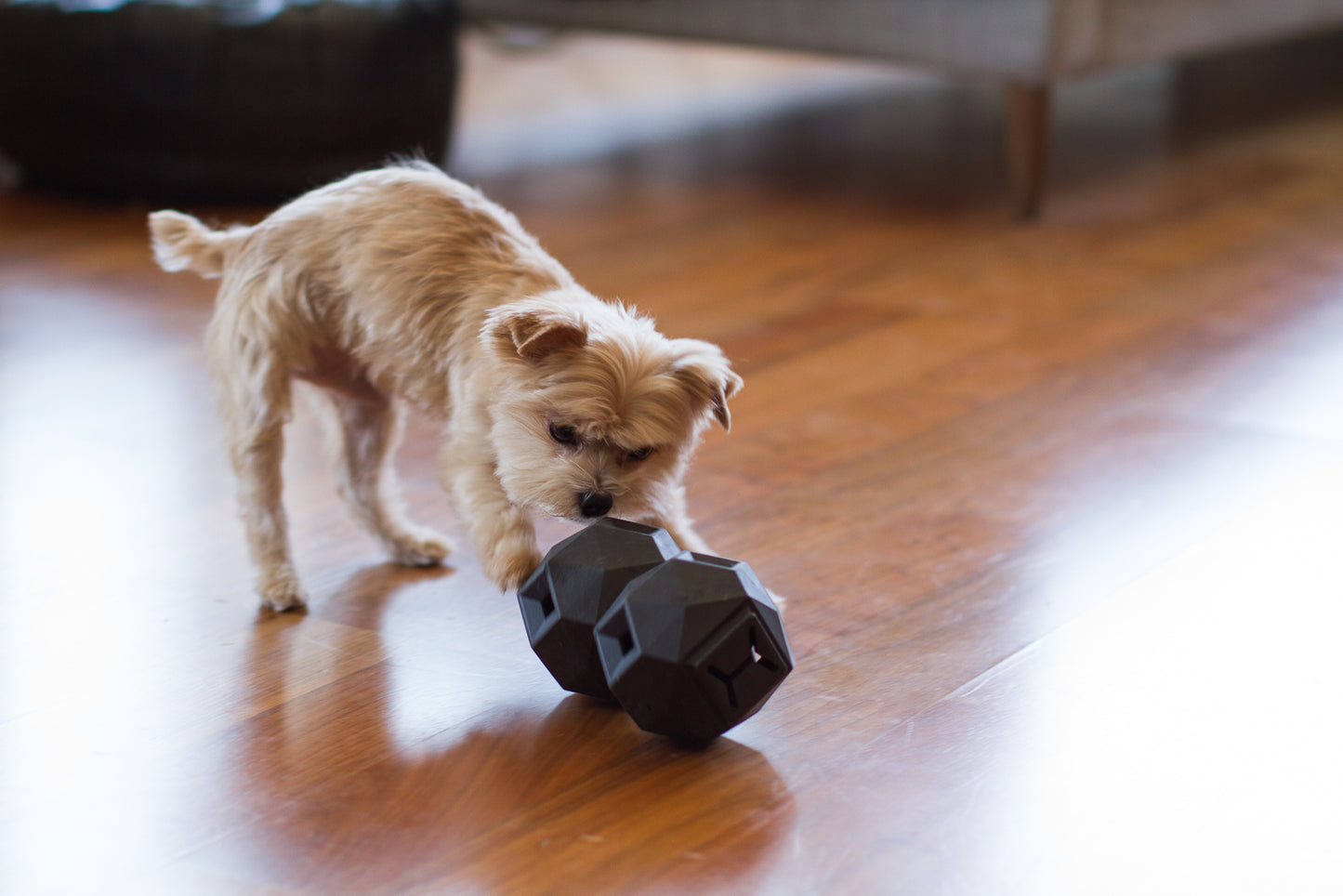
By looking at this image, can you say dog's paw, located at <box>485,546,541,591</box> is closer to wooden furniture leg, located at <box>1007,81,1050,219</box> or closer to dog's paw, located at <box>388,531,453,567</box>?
dog's paw, located at <box>388,531,453,567</box>

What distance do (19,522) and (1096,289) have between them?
251cm

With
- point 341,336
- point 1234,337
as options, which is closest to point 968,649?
point 341,336

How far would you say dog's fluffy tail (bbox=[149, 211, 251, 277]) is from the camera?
206 centimetres

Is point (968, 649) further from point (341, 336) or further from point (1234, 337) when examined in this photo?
point (1234, 337)

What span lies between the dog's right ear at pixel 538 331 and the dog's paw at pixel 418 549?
20.0 inches

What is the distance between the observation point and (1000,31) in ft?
13.1

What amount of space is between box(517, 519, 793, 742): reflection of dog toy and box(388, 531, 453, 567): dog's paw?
0.49m

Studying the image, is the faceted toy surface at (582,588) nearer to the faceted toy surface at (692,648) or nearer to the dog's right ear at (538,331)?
the faceted toy surface at (692,648)

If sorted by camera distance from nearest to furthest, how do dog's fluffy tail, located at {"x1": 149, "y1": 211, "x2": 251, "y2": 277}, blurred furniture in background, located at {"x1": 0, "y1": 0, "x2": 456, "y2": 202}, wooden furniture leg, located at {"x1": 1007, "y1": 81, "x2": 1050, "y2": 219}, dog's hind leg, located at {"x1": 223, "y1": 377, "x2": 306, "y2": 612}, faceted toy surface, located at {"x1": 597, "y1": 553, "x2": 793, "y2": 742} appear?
1. faceted toy surface, located at {"x1": 597, "y1": 553, "x2": 793, "y2": 742}
2. dog's hind leg, located at {"x1": 223, "y1": 377, "x2": 306, "y2": 612}
3. dog's fluffy tail, located at {"x1": 149, "y1": 211, "x2": 251, "y2": 277}
4. blurred furniture in background, located at {"x1": 0, "y1": 0, "x2": 456, "y2": 202}
5. wooden furniture leg, located at {"x1": 1007, "y1": 81, "x2": 1050, "y2": 219}

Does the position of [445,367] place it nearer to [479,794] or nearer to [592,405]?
[592,405]

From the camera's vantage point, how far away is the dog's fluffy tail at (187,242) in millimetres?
2061

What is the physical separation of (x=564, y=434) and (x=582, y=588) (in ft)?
0.65

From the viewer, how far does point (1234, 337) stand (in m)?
3.21

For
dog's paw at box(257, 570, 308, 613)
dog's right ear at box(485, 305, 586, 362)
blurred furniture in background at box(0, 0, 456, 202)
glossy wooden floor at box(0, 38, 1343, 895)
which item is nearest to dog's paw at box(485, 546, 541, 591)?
glossy wooden floor at box(0, 38, 1343, 895)
